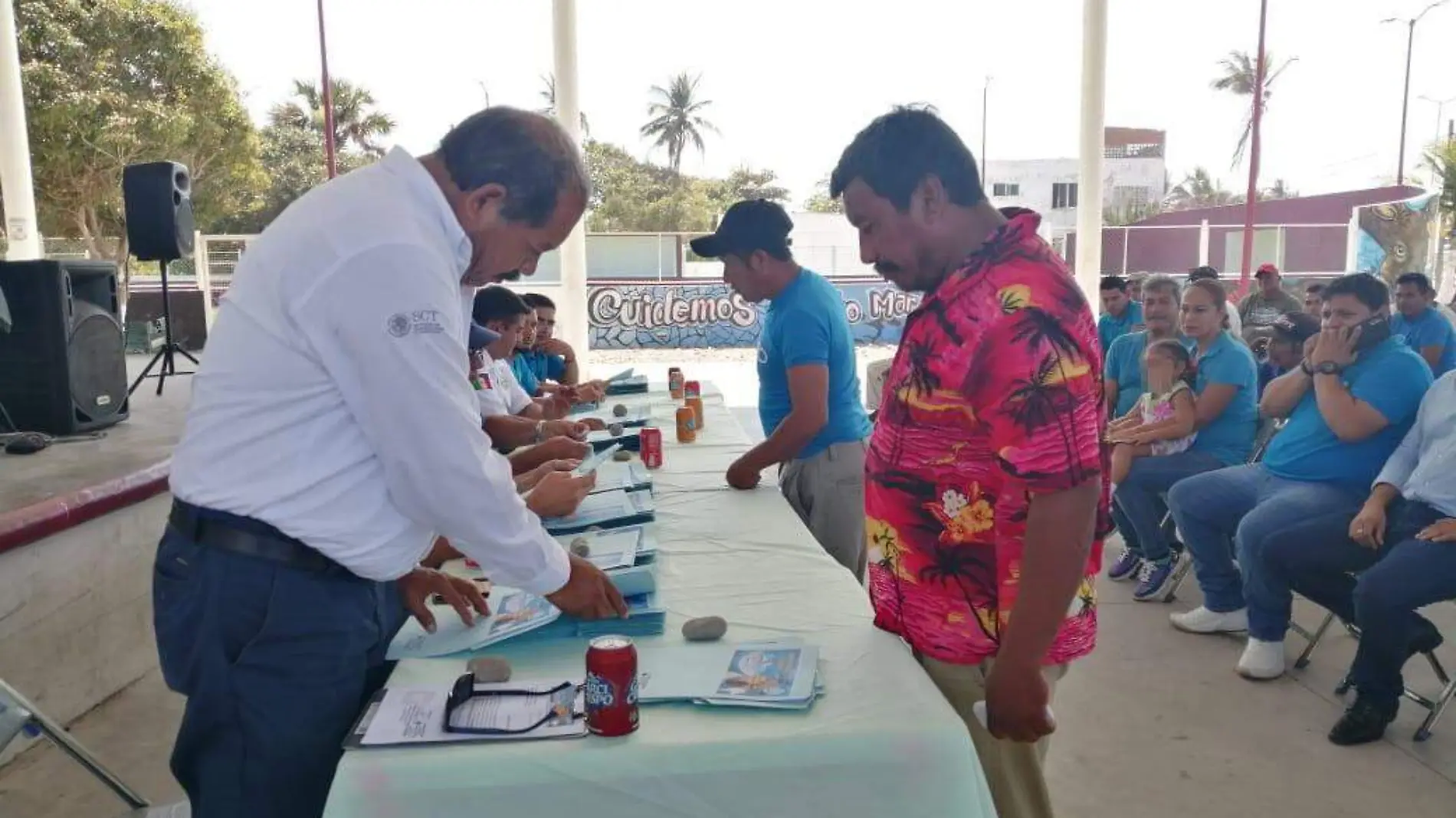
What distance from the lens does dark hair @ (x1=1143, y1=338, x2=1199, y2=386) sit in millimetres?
4375

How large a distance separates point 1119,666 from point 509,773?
2872mm

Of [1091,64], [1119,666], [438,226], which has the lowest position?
[1119,666]

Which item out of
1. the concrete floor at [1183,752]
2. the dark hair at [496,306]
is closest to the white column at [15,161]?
the dark hair at [496,306]

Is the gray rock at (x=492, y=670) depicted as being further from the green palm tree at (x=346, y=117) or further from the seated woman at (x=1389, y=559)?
the green palm tree at (x=346, y=117)

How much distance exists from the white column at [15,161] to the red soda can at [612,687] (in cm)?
1088

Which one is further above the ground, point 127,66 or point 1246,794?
point 127,66

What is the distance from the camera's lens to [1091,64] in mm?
12672

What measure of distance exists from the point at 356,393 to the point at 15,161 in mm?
11328

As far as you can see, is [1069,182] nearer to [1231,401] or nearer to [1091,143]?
[1091,143]

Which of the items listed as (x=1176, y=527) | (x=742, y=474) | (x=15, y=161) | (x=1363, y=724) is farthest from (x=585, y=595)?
(x=15, y=161)

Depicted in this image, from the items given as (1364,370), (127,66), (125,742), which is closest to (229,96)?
(127,66)

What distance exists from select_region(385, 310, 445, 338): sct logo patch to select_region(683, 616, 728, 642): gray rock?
646mm

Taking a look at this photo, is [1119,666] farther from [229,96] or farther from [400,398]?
[229,96]

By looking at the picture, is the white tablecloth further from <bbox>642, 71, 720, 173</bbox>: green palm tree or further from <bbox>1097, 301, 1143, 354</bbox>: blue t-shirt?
<bbox>642, 71, 720, 173</bbox>: green palm tree
